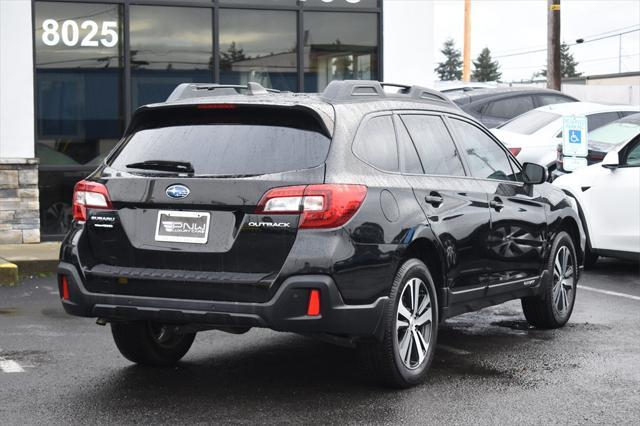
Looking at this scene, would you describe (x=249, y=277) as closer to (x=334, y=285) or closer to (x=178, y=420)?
(x=334, y=285)

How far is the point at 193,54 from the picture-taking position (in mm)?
14758

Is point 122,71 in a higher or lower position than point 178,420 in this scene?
higher

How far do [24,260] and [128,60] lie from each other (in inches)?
146

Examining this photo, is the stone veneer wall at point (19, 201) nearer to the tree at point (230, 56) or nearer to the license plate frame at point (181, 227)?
the tree at point (230, 56)

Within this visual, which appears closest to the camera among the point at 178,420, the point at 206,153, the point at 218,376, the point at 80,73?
the point at 178,420

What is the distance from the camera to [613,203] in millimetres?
11617

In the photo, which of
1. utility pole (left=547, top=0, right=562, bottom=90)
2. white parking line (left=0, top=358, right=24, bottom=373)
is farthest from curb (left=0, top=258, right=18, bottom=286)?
utility pole (left=547, top=0, right=562, bottom=90)

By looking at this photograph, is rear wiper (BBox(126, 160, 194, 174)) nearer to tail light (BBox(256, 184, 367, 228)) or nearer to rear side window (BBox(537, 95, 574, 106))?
tail light (BBox(256, 184, 367, 228))

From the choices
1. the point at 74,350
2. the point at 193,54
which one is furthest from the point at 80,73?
the point at 74,350

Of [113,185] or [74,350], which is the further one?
[74,350]

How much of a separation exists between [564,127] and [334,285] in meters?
9.78

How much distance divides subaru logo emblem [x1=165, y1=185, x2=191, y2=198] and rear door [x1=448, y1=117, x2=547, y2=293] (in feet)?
7.20

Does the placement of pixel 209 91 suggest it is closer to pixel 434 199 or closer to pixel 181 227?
pixel 181 227

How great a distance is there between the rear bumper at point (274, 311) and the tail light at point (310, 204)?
29cm
